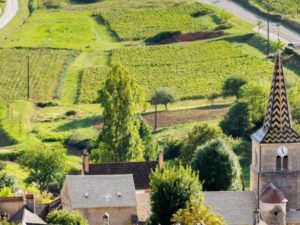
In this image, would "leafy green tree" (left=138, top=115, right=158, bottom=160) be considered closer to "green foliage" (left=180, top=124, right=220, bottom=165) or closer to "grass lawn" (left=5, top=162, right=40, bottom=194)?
"green foliage" (left=180, top=124, right=220, bottom=165)

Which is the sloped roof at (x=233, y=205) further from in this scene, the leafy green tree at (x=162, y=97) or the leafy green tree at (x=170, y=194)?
the leafy green tree at (x=162, y=97)

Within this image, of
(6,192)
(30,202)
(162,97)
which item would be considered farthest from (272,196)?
(162,97)

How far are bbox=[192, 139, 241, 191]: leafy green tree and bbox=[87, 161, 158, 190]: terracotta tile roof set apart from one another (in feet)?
10.1

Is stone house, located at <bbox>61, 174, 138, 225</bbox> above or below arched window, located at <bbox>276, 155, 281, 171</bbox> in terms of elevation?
below

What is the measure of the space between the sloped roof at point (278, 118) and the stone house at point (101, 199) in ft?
30.4

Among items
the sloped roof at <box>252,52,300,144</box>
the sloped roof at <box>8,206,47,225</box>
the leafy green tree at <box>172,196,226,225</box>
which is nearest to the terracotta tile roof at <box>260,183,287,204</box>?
the sloped roof at <box>252,52,300,144</box>

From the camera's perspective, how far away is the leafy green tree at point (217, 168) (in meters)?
105

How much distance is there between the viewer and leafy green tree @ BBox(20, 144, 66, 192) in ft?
398

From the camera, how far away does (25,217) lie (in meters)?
90.2

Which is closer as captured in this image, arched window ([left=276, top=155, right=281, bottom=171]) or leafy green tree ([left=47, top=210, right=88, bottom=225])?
leafy green tree ([left=47, top=210, right=88, bottom=225])

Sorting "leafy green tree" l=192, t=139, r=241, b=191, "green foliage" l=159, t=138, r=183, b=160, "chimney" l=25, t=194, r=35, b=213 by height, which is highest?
"chimney" l=25, t=194, r=35, b=213

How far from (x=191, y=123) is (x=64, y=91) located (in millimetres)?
23464

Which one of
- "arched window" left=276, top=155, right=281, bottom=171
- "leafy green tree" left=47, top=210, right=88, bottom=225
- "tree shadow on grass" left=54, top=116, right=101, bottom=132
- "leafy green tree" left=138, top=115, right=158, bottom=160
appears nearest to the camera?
"leafy green tree" left=47, top=210, right=88, bottom=225

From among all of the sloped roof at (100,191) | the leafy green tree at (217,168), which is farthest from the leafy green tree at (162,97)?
the sloped roof at (100,191)
